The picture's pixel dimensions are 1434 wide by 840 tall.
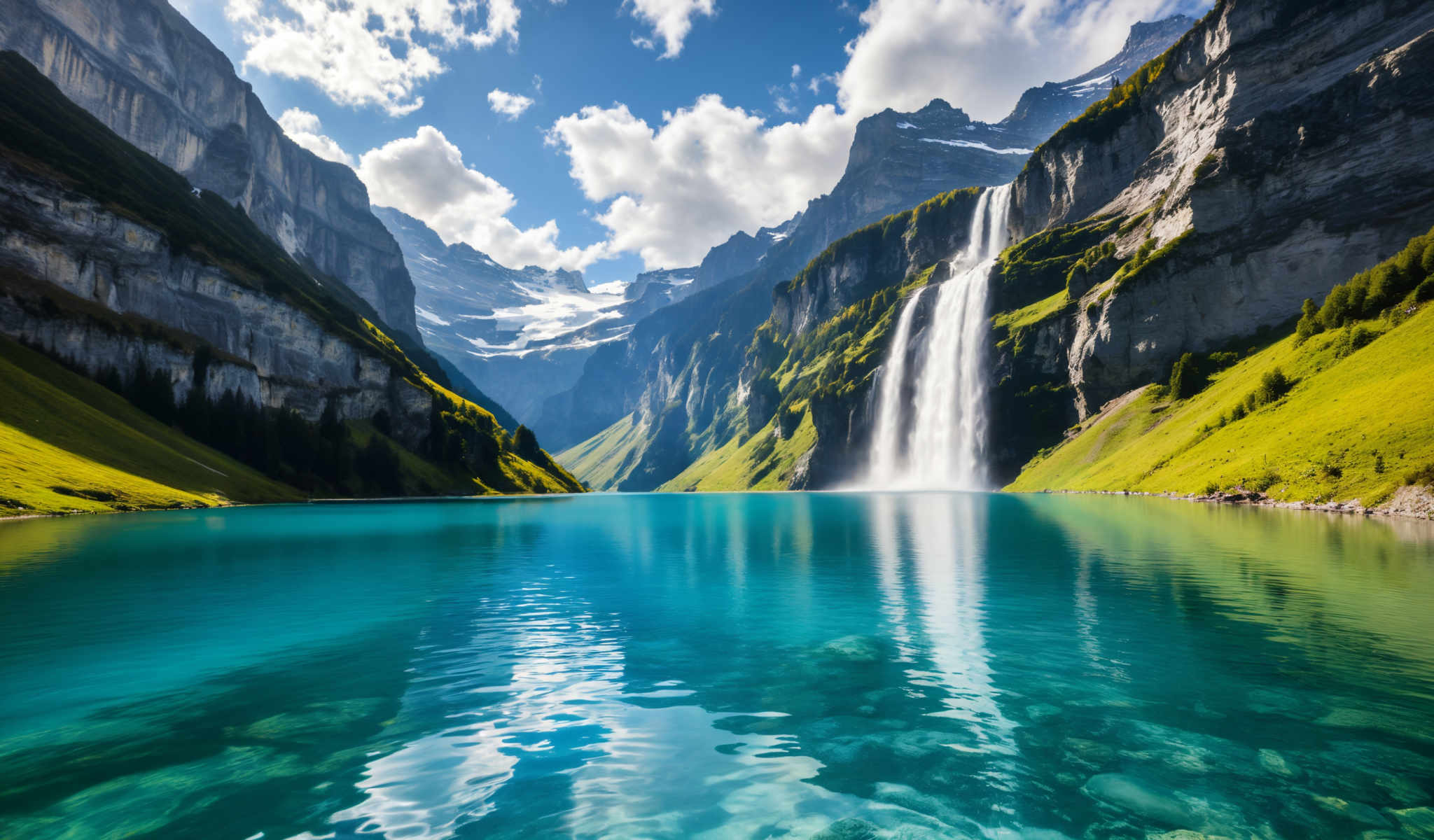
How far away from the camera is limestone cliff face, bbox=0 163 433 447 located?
107 metres

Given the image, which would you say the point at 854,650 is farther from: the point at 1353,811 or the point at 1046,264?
the point at 1046,264

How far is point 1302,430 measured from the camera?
62.5 metres

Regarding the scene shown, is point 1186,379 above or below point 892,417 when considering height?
below

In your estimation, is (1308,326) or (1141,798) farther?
(1308,326)

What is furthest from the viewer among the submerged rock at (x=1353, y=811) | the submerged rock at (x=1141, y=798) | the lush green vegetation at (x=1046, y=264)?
the lush green vegetation at (x=1046, y=264)

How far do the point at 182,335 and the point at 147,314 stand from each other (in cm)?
661

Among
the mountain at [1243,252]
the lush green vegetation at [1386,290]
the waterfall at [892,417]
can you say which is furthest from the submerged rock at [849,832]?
the waterfall at [892,417]

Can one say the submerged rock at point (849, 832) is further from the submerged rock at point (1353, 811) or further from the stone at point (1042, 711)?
the submerged rock at point (1353, 811)

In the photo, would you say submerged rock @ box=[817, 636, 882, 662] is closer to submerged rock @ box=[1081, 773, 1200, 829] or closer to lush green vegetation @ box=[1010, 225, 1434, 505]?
submerged rock @ box=[1081, 773, 1200, 829]

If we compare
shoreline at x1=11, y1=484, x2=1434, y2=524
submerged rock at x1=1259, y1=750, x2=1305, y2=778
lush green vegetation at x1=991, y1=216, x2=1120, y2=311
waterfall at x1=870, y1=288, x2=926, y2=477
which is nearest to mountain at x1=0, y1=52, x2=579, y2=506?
shoreline at x1=11, y1=484, x2=1434, y2=524

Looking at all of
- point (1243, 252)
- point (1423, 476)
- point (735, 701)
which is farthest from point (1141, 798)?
point (1243, 252)

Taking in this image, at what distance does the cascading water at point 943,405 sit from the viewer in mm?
162625

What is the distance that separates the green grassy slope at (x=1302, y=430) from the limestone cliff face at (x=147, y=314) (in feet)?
542

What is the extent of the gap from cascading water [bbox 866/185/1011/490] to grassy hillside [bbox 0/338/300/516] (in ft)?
483
